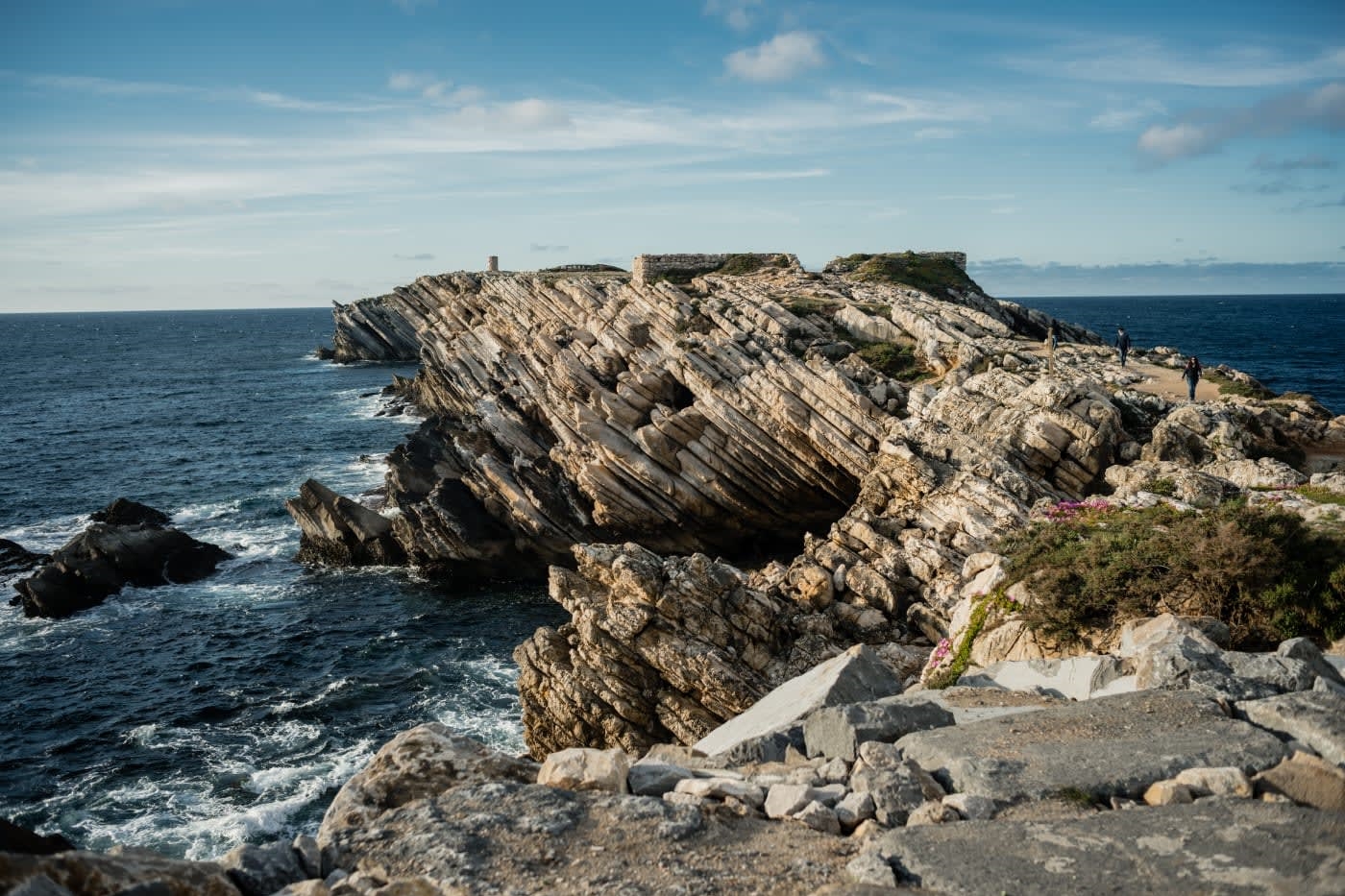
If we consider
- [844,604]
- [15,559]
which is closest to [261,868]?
[844,604]

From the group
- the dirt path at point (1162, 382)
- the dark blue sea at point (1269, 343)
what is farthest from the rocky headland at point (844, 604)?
the dark blue sea at point (1269, 343)

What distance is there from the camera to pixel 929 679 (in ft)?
55.7

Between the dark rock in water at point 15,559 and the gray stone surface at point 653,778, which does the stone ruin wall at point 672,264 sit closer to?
the dark rock in water at point 15,559

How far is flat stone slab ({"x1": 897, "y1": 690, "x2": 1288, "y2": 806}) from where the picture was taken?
29.7ft

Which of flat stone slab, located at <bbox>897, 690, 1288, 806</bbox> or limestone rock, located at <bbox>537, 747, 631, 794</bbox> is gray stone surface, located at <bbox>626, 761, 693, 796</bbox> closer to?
limestone rock, located at <bbox>537, 747, 631, 794</bbox>

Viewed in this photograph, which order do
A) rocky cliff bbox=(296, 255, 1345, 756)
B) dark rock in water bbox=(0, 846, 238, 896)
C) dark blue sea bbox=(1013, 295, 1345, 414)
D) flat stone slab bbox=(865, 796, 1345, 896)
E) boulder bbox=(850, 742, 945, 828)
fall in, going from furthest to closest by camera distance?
dark blue sea bbox=(1013, 295, 1345, 414), rocky cliff bbox=(296, 255, 1345, 756), boulder bbox=(850, 742, 945, 828), flat stone slab bbox=(865, 796, 1345, 896), dark rock in water bbox=(0, 846, 238, 896)

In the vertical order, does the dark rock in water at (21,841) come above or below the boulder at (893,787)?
above

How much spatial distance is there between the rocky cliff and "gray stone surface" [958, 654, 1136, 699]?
4.44 meters

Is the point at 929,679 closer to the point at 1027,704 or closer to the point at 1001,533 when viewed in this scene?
the point at 1027,704

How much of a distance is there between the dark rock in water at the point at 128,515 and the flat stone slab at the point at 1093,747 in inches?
1803

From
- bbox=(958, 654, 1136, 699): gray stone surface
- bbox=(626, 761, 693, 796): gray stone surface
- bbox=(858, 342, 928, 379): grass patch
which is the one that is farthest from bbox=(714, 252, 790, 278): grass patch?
bbox=(626, 761, 693, 796): gray stone surface

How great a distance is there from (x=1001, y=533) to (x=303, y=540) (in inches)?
1302

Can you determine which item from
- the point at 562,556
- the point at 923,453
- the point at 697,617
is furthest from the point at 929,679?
the point at 562,556

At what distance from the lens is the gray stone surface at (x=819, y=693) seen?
1293cm
